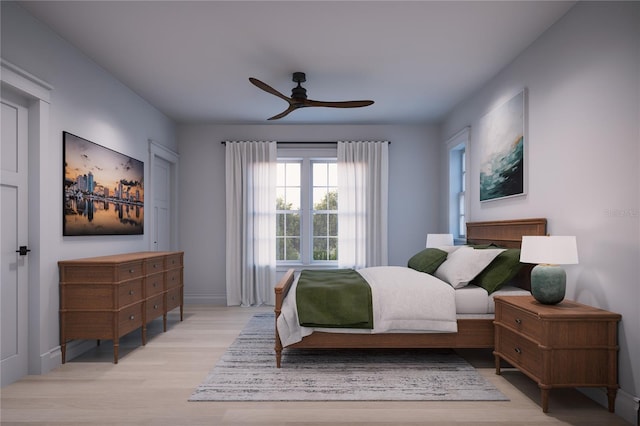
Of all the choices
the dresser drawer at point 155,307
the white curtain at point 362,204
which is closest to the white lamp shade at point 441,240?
the white curtain at point 362,204

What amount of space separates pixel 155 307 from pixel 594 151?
163 inches

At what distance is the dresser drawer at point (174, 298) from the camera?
4494 millimetres

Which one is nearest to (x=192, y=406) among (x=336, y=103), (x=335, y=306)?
(x=335, y=306)

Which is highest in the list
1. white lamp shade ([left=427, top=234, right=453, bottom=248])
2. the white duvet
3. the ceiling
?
the ceiling

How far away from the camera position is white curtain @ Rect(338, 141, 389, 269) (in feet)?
19.5

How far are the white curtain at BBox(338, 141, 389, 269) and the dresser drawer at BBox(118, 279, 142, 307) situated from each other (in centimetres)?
304

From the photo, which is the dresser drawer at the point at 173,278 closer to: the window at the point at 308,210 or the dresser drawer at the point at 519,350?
the window at the point at 308,210

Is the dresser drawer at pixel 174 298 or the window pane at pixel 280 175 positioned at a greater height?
the window pane at pixel 280 175

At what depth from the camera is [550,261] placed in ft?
8.46

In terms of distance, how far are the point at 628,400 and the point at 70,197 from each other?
14.5 ft

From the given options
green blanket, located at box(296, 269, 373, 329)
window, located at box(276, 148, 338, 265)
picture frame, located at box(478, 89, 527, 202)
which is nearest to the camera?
green blanket, located at box(296, 269, 373, 329)

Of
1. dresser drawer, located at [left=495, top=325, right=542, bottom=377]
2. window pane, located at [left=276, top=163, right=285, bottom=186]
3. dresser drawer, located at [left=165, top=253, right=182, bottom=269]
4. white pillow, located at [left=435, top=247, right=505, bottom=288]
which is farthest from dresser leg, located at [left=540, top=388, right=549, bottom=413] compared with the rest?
window pane, located at [left=276, top=163, right=285, bottom=186]

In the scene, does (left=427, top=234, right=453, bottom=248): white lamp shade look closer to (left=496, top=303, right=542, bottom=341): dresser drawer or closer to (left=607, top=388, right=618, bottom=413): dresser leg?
(left=496, top=303, right=542, bottom=341): dresser drawer

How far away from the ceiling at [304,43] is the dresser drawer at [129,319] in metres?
2.36
